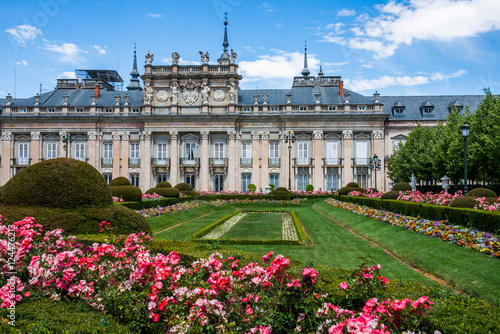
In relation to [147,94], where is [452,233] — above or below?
below

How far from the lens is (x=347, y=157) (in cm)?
4578

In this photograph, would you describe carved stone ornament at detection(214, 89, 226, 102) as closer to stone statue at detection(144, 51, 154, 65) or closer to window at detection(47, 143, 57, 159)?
stone statue at detection(144, 51, 154, 65)

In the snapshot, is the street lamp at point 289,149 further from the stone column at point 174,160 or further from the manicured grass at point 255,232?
the manicured grass at point 255,232

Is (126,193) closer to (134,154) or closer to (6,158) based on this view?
(134,154)

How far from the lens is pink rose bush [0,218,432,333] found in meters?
4.75

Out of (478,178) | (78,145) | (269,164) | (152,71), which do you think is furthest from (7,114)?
(478,178)

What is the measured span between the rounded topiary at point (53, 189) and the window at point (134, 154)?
37.4 m

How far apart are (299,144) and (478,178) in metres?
19.4

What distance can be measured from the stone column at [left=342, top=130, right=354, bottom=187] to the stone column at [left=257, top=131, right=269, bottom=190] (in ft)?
29.6

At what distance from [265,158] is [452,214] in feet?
109

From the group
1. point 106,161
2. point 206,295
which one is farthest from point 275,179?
point 206,295

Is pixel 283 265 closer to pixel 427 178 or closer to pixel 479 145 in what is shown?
pixel 479 145

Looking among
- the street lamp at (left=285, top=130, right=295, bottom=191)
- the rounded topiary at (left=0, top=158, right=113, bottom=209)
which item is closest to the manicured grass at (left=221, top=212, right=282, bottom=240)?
the rounded topiary at (left=0, top=158, right=113, bottom=209)

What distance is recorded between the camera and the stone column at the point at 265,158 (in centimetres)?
4631
